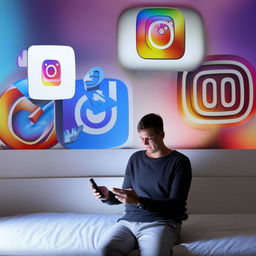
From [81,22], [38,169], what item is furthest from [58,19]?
[38,169]

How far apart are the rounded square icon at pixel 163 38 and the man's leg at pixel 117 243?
114 centimetres

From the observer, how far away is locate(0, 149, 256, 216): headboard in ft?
8.67

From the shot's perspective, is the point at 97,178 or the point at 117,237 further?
the point at 97,178

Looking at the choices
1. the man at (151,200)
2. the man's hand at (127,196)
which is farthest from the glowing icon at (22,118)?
the man's hand at (127,196)

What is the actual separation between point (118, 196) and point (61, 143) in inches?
35.5

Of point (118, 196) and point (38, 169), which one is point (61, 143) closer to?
point (38, 169)

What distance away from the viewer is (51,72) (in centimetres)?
268

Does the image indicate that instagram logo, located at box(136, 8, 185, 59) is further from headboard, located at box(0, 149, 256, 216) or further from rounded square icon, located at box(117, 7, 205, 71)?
headboard, located at box(0, 149, 256, 216)

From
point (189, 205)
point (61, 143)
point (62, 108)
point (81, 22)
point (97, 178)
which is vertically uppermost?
point (81, 22)

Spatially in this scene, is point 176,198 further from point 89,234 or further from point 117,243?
point 89,234

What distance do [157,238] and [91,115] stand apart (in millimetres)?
1079

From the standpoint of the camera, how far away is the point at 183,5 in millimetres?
2682

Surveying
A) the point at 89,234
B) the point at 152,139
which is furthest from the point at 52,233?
the point at 152,139

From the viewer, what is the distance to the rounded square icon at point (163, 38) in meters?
2.67
